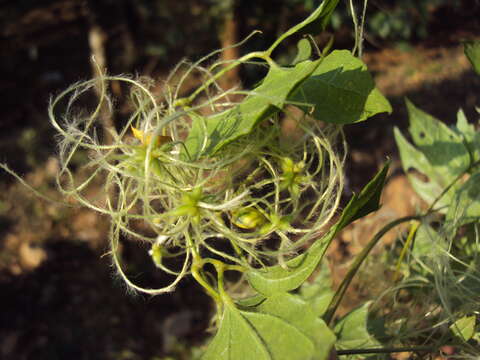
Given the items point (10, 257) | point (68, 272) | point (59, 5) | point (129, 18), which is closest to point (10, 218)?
point (10, 257)

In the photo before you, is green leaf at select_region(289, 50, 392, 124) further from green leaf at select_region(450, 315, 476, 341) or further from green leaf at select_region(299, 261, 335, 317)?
green leaf at select_region(299, 261, 335, 317)

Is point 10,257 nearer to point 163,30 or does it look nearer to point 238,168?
point 238,168

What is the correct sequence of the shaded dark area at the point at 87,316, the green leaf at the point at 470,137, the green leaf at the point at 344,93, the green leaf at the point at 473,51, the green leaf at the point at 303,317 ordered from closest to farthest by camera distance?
the green leaf at the point at 303,317 < the green leaf at the point at 344,93 < the green leaf at the point at 473,51 < the green leaf at the point at 470,137 < the shaded dark area at the point at 87,316

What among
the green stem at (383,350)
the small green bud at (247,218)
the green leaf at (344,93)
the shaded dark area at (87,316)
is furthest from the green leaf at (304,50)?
the shaded dark area at (87,316)

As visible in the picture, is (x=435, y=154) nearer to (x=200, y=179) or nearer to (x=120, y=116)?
(x=200, y=179)

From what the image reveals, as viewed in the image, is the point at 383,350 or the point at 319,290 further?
the point at 319,290

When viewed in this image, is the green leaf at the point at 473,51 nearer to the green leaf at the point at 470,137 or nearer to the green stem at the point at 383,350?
the green leaf at the point at 470,137

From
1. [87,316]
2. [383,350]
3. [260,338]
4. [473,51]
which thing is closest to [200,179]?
[260,338]

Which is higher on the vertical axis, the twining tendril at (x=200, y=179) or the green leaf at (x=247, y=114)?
the green leaf at (x=247, y=114)
